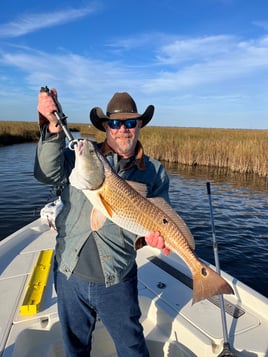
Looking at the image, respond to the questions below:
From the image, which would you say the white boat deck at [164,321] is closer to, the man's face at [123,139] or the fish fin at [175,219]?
the fish fin at [175,219]

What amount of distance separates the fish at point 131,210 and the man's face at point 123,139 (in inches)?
14.9

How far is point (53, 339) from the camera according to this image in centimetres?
350

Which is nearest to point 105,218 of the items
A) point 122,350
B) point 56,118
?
point 56,118

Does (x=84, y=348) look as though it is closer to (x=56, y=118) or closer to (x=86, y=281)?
(x=86, y=281)

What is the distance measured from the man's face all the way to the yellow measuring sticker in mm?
1997

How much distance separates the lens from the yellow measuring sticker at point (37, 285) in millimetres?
3482

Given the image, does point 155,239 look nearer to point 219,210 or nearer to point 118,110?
point 118,110

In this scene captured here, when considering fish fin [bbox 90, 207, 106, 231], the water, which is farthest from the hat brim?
the water

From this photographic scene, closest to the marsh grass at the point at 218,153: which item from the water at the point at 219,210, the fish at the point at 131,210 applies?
the water at the point at 219,210

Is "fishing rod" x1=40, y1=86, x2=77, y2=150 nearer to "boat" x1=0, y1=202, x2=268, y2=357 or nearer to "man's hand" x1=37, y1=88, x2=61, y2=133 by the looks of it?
"man's hand" x1=37, y1=88, x2=61, y2=133

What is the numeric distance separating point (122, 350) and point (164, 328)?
1072 mm

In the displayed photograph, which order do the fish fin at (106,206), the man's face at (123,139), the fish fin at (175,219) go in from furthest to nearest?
the man's face at (123,139)
the fish fin at (175,219)
the fish fin at (106,206)

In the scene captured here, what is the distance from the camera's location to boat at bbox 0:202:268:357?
3.20m

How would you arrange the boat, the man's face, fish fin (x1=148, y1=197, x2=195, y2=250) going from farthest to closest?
the boat < the man's face < fish fin (x1=148, y1=197, x2=195, y2=250)
